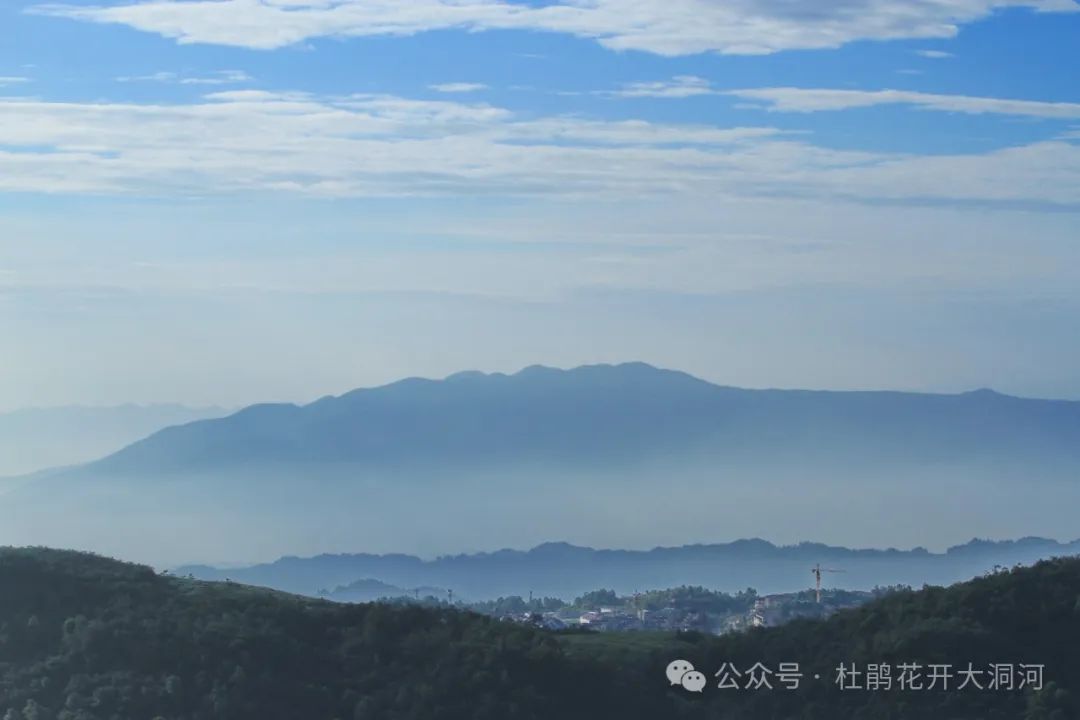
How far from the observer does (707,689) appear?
3662cm

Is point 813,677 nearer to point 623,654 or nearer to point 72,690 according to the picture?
point 623,654

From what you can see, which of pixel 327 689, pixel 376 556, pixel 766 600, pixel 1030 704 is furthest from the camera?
pixel 376 556

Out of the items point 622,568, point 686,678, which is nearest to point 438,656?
point 686,678

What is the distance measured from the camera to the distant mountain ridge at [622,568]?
14962 centimetres

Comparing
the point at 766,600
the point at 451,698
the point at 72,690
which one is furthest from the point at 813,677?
the point at 766,600

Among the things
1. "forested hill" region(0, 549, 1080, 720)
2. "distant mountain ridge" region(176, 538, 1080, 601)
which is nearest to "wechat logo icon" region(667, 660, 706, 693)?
"forested hill" region(0, 549, 1080, 720)

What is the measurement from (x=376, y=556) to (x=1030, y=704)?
163 m

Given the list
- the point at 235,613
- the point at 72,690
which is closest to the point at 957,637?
the point at 235,613

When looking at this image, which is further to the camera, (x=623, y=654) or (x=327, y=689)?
(x=623, y=654)

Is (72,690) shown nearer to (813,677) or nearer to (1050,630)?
(813,677)

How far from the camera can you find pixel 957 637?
1415 inches

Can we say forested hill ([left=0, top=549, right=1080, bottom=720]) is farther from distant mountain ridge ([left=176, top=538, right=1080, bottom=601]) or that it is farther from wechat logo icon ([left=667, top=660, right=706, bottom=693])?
distant mountain ridge ([left=176, top=538, right=1080, bottom=601])

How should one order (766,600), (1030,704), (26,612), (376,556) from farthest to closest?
1. (376,556)
2. (766,600)
3. (26,612)
4. (1030,704)

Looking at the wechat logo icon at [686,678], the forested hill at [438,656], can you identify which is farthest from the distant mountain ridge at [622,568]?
the wechat logo icon at [686,678]
